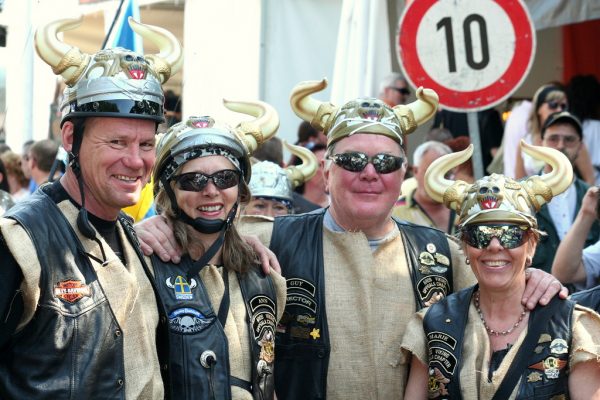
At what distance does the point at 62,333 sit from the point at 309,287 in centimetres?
158

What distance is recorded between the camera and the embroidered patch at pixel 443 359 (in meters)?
5.00

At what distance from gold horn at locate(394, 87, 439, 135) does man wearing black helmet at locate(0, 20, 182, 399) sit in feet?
4.54

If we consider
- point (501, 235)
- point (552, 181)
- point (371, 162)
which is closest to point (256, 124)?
point (371, 162)

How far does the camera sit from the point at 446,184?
5.45 meters

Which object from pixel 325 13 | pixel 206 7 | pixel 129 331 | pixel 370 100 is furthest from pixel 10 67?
pixel 129 331

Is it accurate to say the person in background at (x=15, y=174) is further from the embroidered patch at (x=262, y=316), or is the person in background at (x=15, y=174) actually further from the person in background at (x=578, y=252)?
the embroidered patch at (x=262, y=316)

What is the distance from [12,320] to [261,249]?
A: 4.84 ft

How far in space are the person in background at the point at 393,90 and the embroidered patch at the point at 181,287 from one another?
16.7 ft

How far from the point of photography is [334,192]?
18.2ft

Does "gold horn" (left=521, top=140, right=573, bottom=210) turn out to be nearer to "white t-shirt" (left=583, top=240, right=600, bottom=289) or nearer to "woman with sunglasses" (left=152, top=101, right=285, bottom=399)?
"woman with sunglasses" (left=152, top=101, right=285, bottom=399)

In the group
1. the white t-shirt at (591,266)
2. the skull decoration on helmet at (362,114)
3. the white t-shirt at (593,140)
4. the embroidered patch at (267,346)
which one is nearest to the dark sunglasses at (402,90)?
the white t-shirt at (593,140)

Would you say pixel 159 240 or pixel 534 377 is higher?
pixel 159 240

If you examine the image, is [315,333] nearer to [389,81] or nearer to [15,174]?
[389,81]

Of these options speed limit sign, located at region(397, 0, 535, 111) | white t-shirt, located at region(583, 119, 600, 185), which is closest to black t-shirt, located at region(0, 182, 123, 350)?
speed limit sign, located at region(397, 0, 535, 111)
